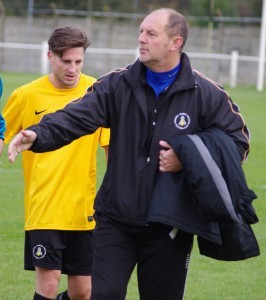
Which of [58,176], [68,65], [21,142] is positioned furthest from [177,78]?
[58,176]

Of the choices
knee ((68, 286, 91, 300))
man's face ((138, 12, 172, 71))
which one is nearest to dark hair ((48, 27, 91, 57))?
man's face ((138, 12, 172, 71))

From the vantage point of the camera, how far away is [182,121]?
545cm

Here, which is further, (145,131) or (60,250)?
(60,250)

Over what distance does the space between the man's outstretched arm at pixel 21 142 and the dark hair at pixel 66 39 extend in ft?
4.70

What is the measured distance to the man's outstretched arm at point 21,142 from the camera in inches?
199

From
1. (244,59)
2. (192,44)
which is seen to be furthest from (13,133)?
(192,44)

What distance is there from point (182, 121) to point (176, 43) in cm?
44

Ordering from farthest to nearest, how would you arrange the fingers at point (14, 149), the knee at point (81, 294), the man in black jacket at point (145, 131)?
the knee at point (81, 294), the man in black jacket at point (145, 131), the fingers at point (14, 149)

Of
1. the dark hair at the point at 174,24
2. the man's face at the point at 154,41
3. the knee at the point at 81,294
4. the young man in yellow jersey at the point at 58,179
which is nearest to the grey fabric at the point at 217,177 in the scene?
the man's face at the point at 154,41

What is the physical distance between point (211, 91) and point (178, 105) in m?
0.22

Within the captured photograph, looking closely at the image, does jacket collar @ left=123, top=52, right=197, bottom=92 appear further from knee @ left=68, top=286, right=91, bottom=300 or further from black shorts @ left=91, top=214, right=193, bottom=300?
knee @ left=68, top=286, right=91, bottom=300

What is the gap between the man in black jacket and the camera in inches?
214

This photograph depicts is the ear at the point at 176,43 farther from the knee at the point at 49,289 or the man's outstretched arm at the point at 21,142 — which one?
the knee at the point at 49,289

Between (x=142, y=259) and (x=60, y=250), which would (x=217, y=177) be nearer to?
(x=142, y=259)
